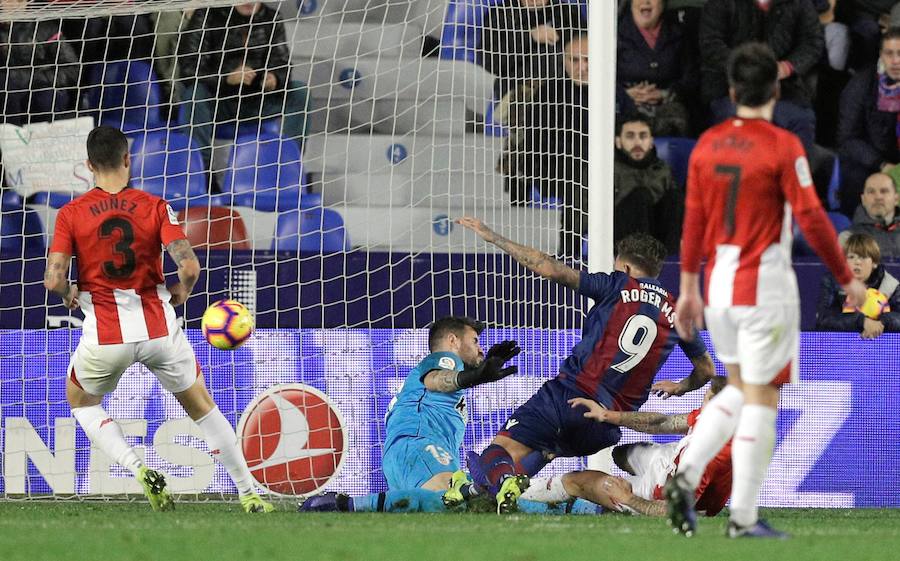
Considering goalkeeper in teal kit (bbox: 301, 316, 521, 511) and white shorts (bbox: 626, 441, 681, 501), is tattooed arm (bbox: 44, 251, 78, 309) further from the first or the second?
white shorts (bbox: 626, 441, 681, 501)

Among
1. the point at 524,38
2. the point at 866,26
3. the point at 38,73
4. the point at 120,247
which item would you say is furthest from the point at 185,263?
the point at 866,26

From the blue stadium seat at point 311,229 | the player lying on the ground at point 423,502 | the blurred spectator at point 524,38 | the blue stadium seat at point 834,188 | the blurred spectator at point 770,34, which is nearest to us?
the player lying on the ground at point 423,502

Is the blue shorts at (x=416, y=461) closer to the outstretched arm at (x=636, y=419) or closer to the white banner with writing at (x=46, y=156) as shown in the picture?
the outstretched arm at (x=636, y=419)

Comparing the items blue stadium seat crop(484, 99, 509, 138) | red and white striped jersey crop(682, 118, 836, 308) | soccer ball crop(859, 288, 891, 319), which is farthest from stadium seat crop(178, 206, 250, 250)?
red and white striped jersey crop(682, 118, 836, 308)

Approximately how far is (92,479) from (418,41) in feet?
15.6

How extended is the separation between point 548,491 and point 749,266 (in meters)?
3.20

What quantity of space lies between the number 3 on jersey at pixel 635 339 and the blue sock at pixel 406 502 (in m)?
1.22

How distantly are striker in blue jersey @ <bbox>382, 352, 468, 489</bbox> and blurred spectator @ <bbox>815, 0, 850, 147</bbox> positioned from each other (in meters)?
6.40

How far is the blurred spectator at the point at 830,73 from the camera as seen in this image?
13.3 m

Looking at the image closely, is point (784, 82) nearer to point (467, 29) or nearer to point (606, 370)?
point (467, 29)

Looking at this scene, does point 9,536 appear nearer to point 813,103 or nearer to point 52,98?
point 52,98

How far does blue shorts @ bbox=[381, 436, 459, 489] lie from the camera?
7.94 metres

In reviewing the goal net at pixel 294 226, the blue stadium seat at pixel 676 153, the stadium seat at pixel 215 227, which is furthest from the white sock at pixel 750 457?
the blue stadium seat at pixel 676 153

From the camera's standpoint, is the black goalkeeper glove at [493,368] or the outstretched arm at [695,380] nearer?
the black goalkeeper glove at [493,368]
